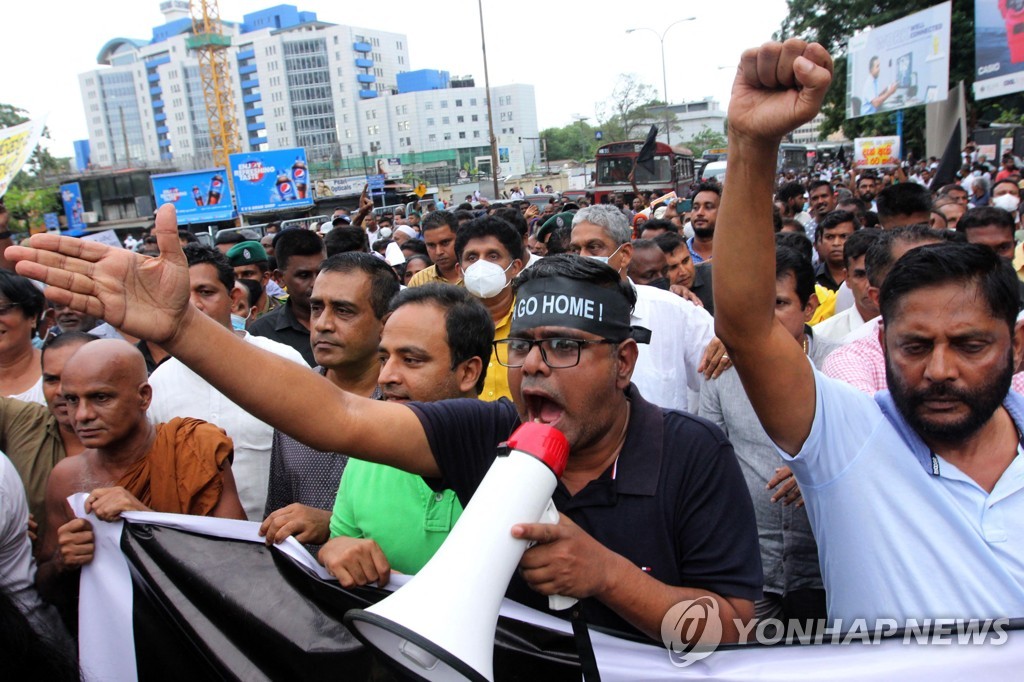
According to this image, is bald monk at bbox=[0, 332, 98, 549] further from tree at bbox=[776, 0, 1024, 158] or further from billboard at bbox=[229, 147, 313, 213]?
tree at bbox=[776, 0, 1024, 158]

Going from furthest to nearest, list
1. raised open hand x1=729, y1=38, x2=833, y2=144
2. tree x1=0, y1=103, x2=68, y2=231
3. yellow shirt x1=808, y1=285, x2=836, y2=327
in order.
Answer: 1. tree x1=0, y1=103, x2=68, y2=231
2. yellow shirt x1=808, y1=285, x2=836, y2=327
3. raised open hand x1=729, y1=38, x2=833, y2=144

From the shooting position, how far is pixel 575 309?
1856 mm

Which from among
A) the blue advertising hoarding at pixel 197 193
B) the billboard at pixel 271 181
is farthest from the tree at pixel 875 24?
the blue advertising hoarding at pixel 197 193

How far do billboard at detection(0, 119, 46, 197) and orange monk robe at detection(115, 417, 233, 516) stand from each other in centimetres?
543

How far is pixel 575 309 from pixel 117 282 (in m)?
1.01

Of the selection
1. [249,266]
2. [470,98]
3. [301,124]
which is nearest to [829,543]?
[249,266]

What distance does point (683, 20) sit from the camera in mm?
36188

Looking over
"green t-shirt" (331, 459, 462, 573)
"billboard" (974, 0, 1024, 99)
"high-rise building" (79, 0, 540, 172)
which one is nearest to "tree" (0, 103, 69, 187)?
"high-rise building" (79, 0, 540, 172)

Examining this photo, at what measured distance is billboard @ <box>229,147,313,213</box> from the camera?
94.2ft

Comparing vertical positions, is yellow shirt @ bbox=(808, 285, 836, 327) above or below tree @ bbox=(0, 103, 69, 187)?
below

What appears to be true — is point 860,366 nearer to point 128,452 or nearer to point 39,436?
point 128,452

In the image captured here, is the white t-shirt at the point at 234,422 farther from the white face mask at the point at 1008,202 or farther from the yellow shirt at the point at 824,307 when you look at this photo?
the white face mask at the point at 1008,202

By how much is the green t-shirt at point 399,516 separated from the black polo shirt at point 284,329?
8.72ft

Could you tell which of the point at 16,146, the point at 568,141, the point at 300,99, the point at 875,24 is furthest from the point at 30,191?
the point at 568,141
